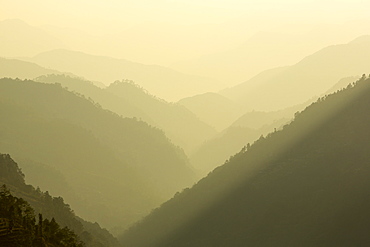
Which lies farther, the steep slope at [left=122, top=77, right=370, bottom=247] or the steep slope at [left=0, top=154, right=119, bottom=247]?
the steep slope at [left=122, top=77, right=370, bottom=247]

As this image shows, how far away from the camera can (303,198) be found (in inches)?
6486

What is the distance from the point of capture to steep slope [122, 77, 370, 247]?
147375 mm

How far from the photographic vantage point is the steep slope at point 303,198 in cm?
14738

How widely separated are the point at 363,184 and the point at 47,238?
131 meters

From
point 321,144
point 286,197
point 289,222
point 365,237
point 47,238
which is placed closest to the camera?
point 47,238

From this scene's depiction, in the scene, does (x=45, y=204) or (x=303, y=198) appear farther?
(x=303, y=198)

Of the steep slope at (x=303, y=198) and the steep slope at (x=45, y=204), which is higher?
the steep slope at (x=45, y=204)

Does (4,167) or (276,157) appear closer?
(4,167)

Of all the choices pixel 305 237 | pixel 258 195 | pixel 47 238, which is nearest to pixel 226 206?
pixel 258 195

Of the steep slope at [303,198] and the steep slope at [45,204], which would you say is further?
the steep slope at [303,198]

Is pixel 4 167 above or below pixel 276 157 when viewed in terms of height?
above

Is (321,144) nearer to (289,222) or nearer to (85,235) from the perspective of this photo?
(289,222)

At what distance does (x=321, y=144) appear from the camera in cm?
18225

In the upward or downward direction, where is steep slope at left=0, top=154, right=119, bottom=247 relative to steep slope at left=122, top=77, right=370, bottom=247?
upward
